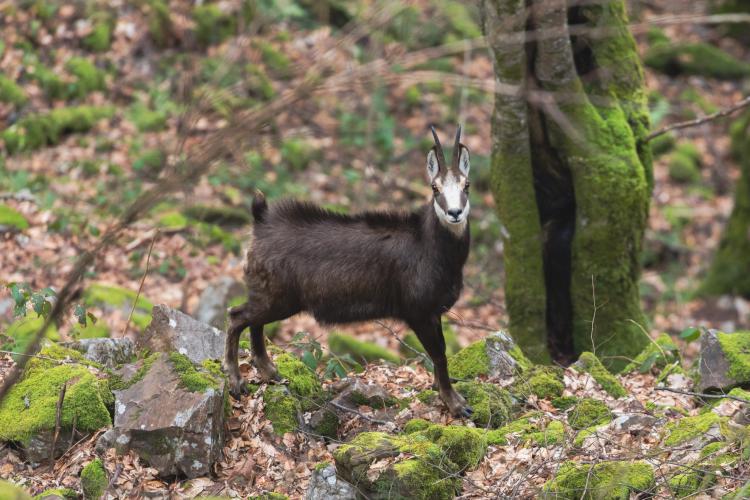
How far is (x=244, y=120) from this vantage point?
98.6 inches

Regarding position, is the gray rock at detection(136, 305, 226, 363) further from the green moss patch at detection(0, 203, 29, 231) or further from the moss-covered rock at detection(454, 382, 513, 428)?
the green moss patch at detection(0, 203, 29, 231)

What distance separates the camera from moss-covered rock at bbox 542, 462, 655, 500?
5316mm

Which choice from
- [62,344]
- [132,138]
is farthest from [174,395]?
[132,138]

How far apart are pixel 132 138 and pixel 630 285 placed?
9.31m

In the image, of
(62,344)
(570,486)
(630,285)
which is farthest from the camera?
(630,285)

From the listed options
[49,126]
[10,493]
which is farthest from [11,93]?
[10,493]

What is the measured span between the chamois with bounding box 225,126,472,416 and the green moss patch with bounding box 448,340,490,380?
2.17 ft

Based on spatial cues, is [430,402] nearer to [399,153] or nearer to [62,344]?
[62,344]

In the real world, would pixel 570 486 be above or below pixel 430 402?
above

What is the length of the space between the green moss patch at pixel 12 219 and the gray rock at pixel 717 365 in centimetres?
887

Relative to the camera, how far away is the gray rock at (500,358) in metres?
7.66

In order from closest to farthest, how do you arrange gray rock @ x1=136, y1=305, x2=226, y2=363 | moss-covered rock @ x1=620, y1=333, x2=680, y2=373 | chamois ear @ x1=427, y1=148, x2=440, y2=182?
chamois ear @ x1=427, y1=148, x2=440, y2=182 < gray rock @ x1=136, y1=305, x2=226, y2=363 < moss-covered rock @ x1=620, y1=333, x2=680, y2=373

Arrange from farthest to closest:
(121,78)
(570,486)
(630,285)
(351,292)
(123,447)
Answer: (121,78) < (630,285) < (351,292) < (123,447) < (570,486)

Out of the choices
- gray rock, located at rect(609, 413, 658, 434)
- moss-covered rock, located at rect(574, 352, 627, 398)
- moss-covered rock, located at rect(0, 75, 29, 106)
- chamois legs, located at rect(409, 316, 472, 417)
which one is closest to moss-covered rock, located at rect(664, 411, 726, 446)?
gray rock, located at rect(609, 413, 658, 434)
